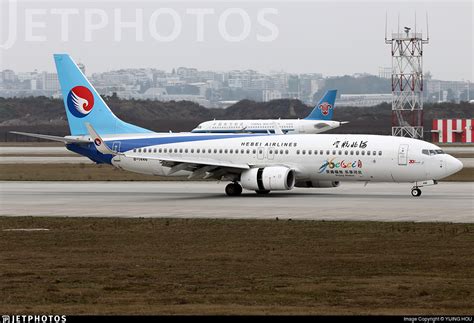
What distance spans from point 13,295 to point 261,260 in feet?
24.9

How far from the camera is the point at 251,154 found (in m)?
51.4

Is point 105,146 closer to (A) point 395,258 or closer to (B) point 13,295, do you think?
(A) point 395,258

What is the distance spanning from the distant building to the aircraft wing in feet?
278

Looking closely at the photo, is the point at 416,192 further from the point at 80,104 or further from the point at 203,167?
the point at 80,104

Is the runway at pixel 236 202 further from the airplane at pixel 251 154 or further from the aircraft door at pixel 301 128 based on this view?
the aircraft door at pixel 301 128

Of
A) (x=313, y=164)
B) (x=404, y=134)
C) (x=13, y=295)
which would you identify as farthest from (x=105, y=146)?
(x=404, y=134)

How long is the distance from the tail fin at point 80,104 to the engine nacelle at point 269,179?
317 inches

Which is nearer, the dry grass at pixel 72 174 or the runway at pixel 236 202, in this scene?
the runway at pixel 236 202

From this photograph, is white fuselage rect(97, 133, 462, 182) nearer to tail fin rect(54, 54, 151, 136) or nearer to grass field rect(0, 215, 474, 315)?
tail fin rect(54, 54, 151, 136)

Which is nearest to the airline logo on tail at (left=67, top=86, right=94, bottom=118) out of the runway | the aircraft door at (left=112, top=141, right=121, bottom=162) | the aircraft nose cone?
the aircraft door at (left=112, top=141, right=121, bottom=162)

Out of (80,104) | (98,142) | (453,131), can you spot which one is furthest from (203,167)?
(453,131)

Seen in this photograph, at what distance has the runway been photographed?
39594mm

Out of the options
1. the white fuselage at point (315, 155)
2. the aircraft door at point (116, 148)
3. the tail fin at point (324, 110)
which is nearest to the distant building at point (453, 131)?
the tail fin at point (324, 110)

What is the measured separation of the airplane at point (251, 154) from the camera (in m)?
48.3
